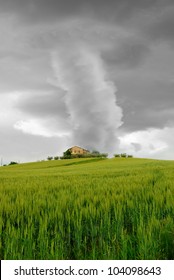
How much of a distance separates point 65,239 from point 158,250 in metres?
1.21

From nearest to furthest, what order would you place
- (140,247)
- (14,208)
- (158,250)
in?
(140,247) → (158,250) → (14,208)

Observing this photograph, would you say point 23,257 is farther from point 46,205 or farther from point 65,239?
point 46,205

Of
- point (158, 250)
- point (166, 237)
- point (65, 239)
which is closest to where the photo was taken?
point (158, 250)

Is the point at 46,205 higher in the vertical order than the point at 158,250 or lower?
higher

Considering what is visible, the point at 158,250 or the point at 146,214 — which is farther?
the point at 146,214

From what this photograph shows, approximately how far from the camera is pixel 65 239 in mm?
4418
